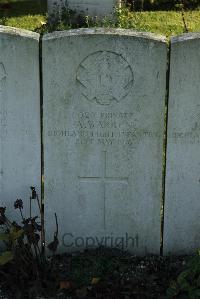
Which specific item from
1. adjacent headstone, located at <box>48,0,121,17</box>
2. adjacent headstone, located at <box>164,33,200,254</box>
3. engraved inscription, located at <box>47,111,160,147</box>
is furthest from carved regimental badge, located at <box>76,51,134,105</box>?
adjacent headstone, located at <box>48,0,121,17</box>

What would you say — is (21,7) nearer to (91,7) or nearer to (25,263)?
(91,7)

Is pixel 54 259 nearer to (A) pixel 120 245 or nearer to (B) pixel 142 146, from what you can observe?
(A) pixel 120 245

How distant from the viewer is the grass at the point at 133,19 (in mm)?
10438

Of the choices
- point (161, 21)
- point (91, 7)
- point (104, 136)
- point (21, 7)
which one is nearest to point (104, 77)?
point (104, 136)

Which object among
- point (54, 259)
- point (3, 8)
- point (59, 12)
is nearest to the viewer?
point (54, 259)

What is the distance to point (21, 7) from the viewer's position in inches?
482

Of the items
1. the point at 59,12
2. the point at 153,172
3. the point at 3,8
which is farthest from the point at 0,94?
the point at 3,8

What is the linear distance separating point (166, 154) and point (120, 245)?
845 mm

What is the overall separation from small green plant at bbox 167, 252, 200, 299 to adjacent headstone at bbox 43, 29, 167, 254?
735 mm

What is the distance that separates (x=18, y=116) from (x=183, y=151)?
1.30m

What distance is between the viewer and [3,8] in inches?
476

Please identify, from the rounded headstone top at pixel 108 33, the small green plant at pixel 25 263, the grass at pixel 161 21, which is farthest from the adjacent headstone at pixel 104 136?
the grass at pixel 161 21

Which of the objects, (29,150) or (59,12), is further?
(59,12)

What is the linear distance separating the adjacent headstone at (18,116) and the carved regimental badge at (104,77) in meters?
0.37
